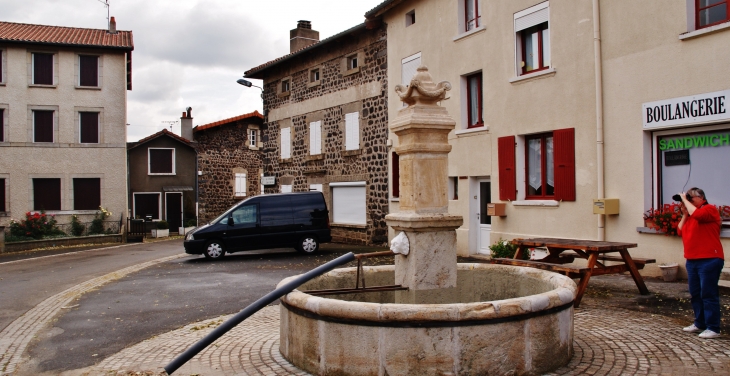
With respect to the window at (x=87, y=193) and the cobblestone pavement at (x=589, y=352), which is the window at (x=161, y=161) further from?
the cobblestone pavement at (x=589, y=352)

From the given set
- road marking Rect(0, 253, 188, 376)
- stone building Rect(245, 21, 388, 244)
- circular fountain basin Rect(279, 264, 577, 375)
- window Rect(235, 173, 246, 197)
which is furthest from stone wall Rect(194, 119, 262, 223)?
circular fountain basin Rect(279, 264, 577, 375)

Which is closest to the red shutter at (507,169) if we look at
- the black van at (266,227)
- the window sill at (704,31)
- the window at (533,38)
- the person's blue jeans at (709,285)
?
the window at (533,38)

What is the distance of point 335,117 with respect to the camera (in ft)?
67.1

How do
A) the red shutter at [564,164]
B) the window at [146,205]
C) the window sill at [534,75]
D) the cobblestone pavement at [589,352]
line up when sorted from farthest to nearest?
1. the window at [146,205]
2. the window sill at [534,75]
3. the red shutter at [564,164]
4. the cobblestone pavement at [589,352]

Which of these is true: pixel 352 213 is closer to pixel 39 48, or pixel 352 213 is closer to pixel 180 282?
pixel 180 282

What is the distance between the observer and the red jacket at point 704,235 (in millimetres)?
5812

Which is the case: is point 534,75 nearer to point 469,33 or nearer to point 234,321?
point 469,33

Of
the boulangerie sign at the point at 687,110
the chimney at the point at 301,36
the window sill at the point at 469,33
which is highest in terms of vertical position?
the chimney at the point at 301,36

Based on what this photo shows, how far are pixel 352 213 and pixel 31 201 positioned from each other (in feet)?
46.2

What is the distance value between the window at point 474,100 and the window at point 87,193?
57.8ft

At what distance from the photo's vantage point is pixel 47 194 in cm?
2438

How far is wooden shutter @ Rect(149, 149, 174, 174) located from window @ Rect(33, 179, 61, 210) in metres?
5.47

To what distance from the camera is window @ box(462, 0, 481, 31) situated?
48.4 ft

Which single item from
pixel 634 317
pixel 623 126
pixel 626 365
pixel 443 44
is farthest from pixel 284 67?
pixel 626 365
